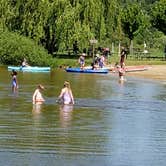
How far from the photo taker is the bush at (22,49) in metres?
52.4

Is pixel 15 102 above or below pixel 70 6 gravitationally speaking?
below

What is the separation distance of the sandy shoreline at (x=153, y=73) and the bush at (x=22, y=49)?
28.0 feet

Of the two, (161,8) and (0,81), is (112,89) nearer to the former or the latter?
(0,81)

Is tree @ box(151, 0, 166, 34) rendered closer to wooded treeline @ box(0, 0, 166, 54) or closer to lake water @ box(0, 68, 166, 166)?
wooded treeline @ box(0, 0, 166, 54)

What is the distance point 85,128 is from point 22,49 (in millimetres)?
34235

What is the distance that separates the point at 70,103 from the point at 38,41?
29045mm

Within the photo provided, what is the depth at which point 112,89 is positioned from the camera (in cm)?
3428

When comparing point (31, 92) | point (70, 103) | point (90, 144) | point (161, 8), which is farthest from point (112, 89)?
point (161, 8)

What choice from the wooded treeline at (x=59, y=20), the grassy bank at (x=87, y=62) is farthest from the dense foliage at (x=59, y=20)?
the grassy bank at (x=87, y=62)

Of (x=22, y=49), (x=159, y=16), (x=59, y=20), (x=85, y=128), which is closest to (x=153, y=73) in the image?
(x=59, y=20)

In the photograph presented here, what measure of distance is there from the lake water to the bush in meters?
18.8

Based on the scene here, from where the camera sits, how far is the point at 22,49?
172ft

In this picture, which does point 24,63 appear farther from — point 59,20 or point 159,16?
point 159,16

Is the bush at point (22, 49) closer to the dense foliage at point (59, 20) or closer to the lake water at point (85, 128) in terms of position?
the dense foliage at point (59, 20)
